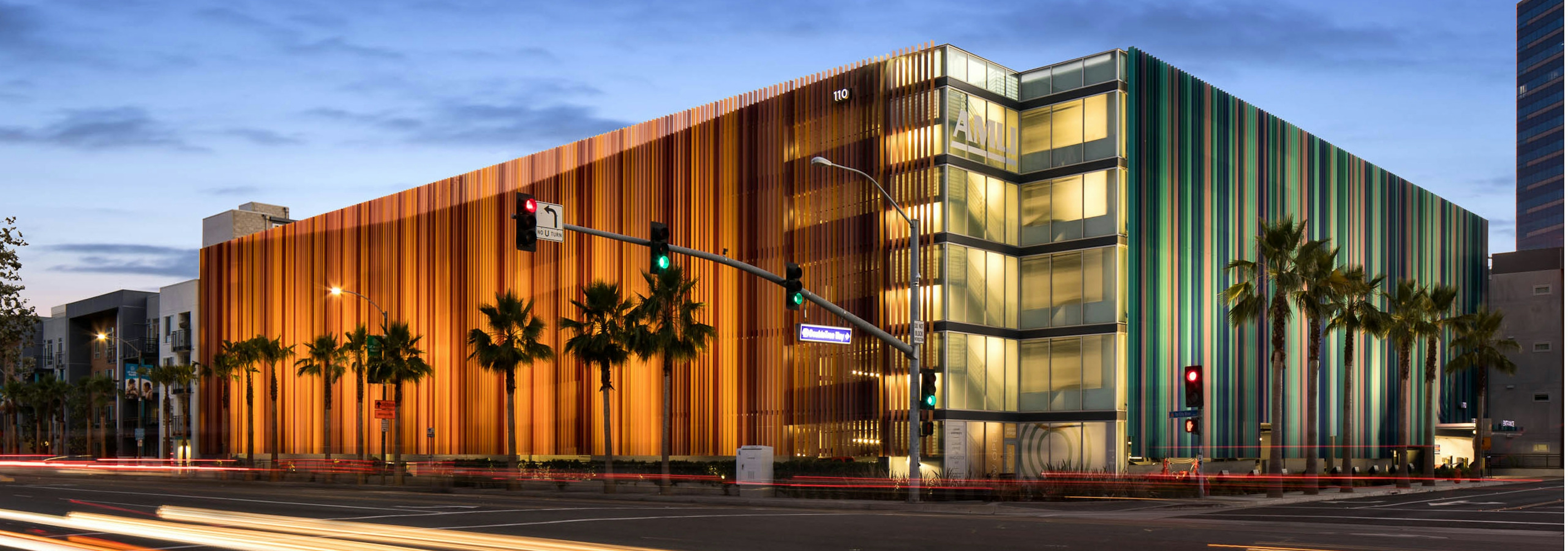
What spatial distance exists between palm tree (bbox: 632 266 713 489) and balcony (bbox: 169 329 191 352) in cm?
6562

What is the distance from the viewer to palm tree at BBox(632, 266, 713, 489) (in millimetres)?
52312

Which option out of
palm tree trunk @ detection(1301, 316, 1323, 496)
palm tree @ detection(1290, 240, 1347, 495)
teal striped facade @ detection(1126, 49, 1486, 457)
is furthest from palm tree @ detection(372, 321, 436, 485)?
palm tree @ detection(1290, 240, 1347, 495)

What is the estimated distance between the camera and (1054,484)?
132 ft

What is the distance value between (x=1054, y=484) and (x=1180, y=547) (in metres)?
18.6

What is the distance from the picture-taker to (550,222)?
23.6 meters

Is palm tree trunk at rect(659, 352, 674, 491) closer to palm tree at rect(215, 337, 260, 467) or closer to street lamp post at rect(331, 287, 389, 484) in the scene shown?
street lamp post at rect(331, 287, 389, 484)

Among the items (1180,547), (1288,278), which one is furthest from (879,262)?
(1180,547)

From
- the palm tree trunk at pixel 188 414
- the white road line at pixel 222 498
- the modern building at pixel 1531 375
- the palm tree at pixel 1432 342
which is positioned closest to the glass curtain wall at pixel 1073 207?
the palm tree at pixel 1432 342

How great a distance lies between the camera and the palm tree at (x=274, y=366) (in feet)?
245

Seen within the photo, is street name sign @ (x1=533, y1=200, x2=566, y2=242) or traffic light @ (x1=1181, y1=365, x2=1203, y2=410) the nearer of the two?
street name sign @ (x1=533, y1=200, x2=566, y2=242)

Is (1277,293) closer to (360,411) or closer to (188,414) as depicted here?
(360,411)

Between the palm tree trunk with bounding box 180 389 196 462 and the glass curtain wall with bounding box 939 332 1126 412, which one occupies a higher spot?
the glass curtain wall with bounding box 939 332 1126 412

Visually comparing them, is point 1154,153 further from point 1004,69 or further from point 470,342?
point 470,342

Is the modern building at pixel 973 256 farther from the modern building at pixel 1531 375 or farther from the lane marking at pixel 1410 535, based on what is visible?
the lane marking at pixel 1410 535
